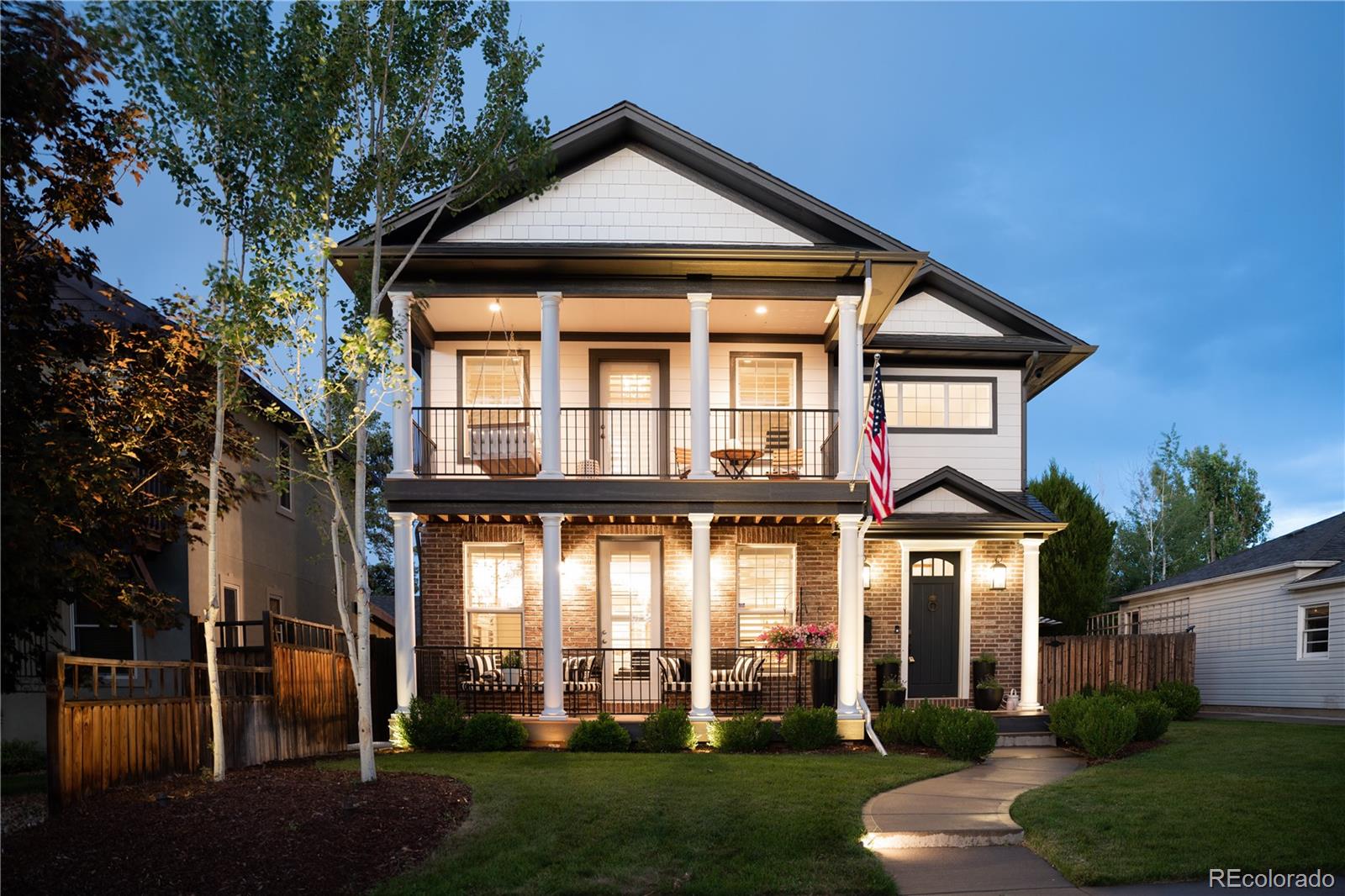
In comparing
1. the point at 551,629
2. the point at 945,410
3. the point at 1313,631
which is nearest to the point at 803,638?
the point at 551,629

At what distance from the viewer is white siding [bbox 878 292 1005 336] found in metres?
16.6

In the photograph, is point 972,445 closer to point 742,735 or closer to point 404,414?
point 742,735

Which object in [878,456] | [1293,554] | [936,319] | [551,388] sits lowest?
[1293,554]

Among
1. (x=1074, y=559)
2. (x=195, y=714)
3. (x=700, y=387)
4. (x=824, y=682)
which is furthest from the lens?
(x=1074, y=559)

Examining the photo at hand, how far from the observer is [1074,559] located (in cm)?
2234

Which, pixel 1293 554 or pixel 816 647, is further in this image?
pixel 1293 554

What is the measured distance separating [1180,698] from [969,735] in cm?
605

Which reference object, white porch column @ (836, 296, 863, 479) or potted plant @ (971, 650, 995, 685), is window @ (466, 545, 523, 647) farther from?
potted plant @ (971, 650, 995, 685)

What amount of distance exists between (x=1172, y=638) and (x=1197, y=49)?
8226 cm

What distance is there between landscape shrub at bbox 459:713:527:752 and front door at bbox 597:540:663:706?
2559 millimetres

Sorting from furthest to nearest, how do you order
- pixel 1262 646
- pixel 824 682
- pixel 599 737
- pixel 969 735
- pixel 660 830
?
pixel 1262 646
pixel 824 682
pixel 599 737
pixel 969 735
pixel 660 830

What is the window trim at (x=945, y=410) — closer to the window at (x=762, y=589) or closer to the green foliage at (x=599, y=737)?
the window at (x=762, y=589)

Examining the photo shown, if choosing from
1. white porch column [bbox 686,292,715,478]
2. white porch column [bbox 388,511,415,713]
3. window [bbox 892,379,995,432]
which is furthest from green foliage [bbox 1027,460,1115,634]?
white porch column [bbox 388,511,415,713]

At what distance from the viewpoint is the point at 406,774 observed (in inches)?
390
